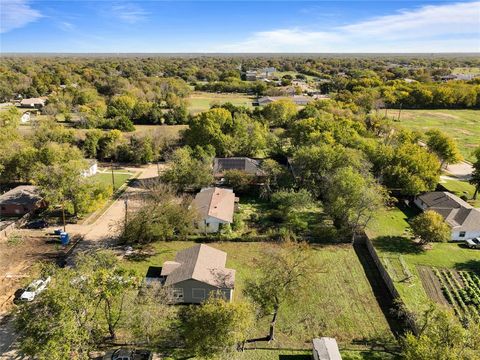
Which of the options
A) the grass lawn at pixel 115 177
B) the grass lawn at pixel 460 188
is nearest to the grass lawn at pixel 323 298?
the grass lawn at pixel 115 177

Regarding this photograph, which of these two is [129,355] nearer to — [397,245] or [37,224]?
[37,224]

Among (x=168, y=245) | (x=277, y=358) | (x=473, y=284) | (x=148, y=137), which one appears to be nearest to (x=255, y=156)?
(x=148, y=137)

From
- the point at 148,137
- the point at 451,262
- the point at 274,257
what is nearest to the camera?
the point at 274,257

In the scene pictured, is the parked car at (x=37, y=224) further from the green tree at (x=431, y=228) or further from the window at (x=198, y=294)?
the green tree at (x=431, y=228)

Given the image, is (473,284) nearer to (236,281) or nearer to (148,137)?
(236,281)

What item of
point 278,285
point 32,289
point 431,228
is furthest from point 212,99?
point 278,285

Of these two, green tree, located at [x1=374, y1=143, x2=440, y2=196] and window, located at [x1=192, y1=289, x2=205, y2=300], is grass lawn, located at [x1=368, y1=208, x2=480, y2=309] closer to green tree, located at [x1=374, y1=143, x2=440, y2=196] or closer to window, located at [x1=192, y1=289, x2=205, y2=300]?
green tree, located at [x1=374, y1=143, x2=440, y2=196]
